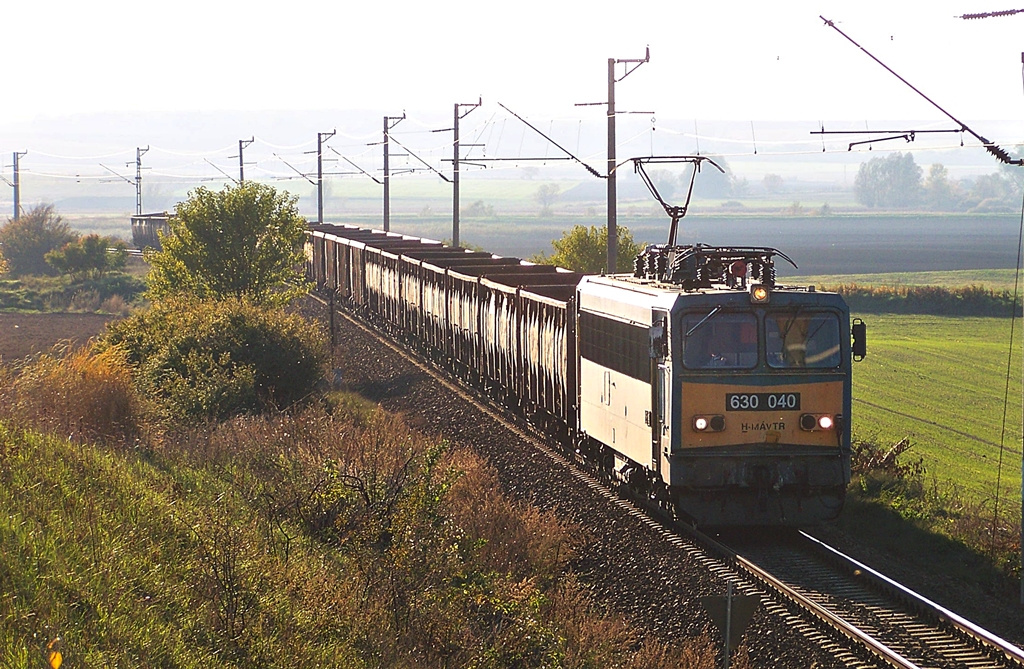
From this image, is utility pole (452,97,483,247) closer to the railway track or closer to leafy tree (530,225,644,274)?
leafy tree (530,225,644,274)

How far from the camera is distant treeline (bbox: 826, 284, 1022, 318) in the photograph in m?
58.4

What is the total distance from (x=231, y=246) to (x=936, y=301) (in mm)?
37952

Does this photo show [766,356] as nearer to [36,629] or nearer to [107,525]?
[107,525]

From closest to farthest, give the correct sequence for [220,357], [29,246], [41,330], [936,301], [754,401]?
[754,401] < [220,357] < [41,330] < [936,301] < [29,246]

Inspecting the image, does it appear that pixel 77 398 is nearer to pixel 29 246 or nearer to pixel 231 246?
pixel 231 246

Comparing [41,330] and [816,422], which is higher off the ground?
[816,422]

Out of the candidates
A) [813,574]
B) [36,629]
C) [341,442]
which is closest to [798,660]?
[813,574]

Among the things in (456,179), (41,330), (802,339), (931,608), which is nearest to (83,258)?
(41,330)

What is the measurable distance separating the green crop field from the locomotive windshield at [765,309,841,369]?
5938 millimetres

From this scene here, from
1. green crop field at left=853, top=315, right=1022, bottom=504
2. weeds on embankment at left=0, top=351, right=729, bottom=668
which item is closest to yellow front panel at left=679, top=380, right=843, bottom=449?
weeds on embankment at left=0, top=351, right=729, bottom=668

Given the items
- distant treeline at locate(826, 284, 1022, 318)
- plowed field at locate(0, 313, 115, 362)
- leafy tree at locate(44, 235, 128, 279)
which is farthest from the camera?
leafy tree at locate(44, 235, 128, 279)

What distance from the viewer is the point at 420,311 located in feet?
106

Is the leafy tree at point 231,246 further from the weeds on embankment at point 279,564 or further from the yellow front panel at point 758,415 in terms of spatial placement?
the yellow front panel at point 758,415

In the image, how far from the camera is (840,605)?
12.0 m
